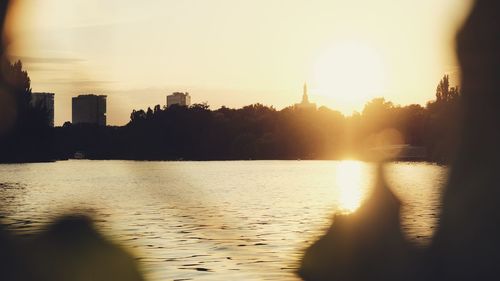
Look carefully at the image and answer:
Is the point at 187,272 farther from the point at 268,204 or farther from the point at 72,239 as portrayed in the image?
the point at 268,204

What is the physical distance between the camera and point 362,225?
36281mm

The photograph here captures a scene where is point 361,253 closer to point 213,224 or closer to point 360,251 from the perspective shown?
point 360,251

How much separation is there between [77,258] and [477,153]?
69785mm

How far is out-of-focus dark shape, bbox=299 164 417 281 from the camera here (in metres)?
21.0

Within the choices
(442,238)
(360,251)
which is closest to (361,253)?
(360,251)

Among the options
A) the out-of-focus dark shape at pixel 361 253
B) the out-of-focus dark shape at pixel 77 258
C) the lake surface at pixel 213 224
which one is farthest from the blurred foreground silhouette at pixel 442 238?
the out-of-focus dark shape at pixel 77 258

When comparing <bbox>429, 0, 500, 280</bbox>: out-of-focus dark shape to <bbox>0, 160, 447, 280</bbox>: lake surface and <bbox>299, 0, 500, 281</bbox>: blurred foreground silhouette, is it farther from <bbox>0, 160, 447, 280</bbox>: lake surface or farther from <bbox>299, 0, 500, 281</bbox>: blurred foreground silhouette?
<bbox>0, 160, 447, 280</bbox>: lake surface

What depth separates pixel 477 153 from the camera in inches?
3460

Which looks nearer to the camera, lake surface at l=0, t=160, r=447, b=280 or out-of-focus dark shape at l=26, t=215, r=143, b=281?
out-of-focus dark shape at l=26, t=215, r=143, b=281

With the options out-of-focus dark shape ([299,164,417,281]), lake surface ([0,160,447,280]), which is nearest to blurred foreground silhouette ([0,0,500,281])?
out-of-focus dark shape ([299,164,417,281])

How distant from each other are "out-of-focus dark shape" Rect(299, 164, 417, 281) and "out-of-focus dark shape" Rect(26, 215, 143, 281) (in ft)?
15.5

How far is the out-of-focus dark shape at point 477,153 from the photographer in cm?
2966

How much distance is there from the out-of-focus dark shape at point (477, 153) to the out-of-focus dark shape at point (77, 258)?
9.24 metres

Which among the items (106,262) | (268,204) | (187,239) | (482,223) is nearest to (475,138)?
(268,204)
